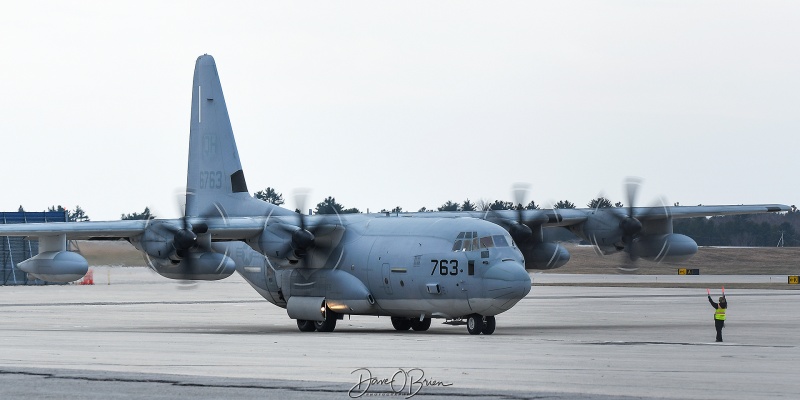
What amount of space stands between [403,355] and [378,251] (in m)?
10.0

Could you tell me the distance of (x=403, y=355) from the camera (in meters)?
23.8

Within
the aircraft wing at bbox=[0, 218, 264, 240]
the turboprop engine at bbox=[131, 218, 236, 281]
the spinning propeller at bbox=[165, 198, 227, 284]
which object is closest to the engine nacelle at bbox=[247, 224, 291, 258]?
the aircraft wing at bbox=[0, 218, 264, 240]

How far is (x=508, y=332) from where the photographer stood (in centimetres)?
3253

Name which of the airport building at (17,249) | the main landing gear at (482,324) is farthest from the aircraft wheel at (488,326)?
the airport building at (17,249)

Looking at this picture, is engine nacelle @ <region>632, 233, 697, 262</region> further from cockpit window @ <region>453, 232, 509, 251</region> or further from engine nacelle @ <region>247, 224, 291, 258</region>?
engine nacelle @ <region>247, 224, 291, 258</region>

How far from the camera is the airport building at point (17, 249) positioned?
77.9 meters

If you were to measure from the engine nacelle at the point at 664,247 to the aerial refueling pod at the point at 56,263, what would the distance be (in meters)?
16.4

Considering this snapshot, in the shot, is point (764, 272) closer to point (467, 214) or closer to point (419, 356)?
point (467, 214)

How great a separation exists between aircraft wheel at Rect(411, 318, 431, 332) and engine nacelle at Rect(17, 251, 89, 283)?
9.60 m

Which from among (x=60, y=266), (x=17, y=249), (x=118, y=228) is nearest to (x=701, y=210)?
(x=118, y=228)

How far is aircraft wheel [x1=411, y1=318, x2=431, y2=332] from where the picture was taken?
34.9 m

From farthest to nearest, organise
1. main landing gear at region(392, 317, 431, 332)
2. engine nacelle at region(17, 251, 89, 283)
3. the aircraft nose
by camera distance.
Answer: main landing gear at region(392, 317, 431, 332), engine nacelle at region(17, 251, 89, 283), the aircraft nose

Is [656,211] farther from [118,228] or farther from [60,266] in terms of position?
[60,266]

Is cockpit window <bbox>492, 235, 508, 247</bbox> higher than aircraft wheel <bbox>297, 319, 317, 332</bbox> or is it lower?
higher
